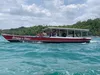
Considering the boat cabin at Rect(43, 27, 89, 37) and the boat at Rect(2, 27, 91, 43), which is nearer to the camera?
the boat at Rect(2, 27, 91, 43)

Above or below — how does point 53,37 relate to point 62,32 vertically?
below

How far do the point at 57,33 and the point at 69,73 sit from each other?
A: 2801 centimetres

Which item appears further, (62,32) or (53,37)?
(62,32)

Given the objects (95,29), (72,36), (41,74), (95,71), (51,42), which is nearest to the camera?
(41,74)

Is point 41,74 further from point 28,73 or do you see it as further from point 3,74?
point 3,74

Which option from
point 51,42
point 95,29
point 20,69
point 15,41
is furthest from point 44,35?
point 95,29

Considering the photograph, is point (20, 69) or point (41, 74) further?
point (20, 69)

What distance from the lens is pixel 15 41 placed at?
38000 mm

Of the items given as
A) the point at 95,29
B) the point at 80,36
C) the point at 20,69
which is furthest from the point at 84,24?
the point at 20,69

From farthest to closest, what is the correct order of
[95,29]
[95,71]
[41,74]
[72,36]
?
[95,29] < [72,36] < [95,71] < [41,74]

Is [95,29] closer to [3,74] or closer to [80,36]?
[80,36]

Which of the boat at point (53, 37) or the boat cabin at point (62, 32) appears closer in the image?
the boat at point (53, 37)

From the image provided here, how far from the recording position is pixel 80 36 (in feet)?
138

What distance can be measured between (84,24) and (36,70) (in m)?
117
